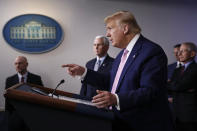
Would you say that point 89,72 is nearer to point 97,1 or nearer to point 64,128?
point 64,128

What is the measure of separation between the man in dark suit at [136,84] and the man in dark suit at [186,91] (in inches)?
57.2

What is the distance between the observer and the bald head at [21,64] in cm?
348

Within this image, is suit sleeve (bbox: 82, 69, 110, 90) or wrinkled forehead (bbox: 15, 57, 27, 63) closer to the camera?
suit sleeve (bbox: 82, 69, 110, 90)

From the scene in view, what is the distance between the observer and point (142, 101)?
1.06m

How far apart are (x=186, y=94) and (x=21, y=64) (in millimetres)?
2371

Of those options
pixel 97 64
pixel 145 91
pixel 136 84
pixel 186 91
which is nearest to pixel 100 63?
pixel 97 64

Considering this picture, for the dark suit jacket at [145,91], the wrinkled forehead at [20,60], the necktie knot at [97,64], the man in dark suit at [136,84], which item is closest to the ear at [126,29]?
the man in dark suit at [136,84]

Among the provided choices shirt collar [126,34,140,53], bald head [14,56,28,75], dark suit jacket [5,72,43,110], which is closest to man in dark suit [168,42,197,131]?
shirt collar [126,34,140,53]

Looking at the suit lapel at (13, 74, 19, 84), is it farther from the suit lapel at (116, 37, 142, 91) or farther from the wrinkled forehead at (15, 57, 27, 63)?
the suit lapel at (116, 37, 142, 91)

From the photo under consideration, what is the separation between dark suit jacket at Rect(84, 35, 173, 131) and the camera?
1069mm

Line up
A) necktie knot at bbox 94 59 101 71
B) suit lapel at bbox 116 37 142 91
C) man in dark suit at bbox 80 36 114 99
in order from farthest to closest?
necktie knot at bbox 94 59 101 71
man in dark suit at bbox 80 36 114 99
suit lapel at bbox 116 37 142 91

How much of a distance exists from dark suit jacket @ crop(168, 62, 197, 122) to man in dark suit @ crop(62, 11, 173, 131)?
1440 millimetres

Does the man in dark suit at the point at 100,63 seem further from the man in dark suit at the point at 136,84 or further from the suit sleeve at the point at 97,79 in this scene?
the man in dark suit at the point at 136,84

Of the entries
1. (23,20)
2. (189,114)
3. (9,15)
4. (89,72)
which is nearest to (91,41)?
(23,20)
